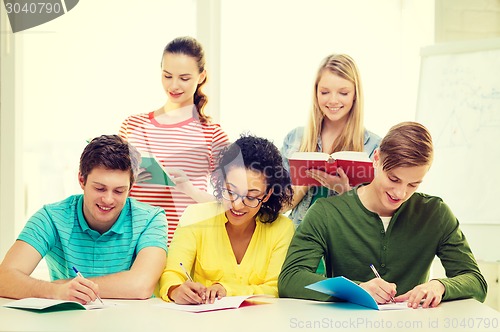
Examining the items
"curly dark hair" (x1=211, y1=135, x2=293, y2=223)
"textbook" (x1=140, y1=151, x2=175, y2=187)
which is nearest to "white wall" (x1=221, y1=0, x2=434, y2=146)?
"textbook" (x1=140, y1=151, x2=175, y2=187)

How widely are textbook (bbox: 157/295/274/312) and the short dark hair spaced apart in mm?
441

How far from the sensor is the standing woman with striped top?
2.44 meters

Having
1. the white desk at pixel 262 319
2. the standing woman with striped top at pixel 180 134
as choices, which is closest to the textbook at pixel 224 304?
the white desk at pixel 262 319

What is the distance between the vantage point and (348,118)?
7.70 ft

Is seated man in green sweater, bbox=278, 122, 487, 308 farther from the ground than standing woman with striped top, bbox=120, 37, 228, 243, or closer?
closer

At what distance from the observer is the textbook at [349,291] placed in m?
1.67

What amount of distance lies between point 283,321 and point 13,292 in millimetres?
793

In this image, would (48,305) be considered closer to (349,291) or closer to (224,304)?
(224,304)

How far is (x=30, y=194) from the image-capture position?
11.6ft

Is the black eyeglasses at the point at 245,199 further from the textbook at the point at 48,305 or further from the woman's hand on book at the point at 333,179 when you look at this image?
the textbook at the point at 48,305

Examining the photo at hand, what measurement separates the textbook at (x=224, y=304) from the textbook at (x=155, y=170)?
1.71 feet

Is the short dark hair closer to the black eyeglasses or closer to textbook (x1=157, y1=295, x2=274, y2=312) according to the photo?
the black eyeglasses

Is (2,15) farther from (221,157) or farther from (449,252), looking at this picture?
(449,252)

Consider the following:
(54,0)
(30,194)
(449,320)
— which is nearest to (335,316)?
(449,320)
